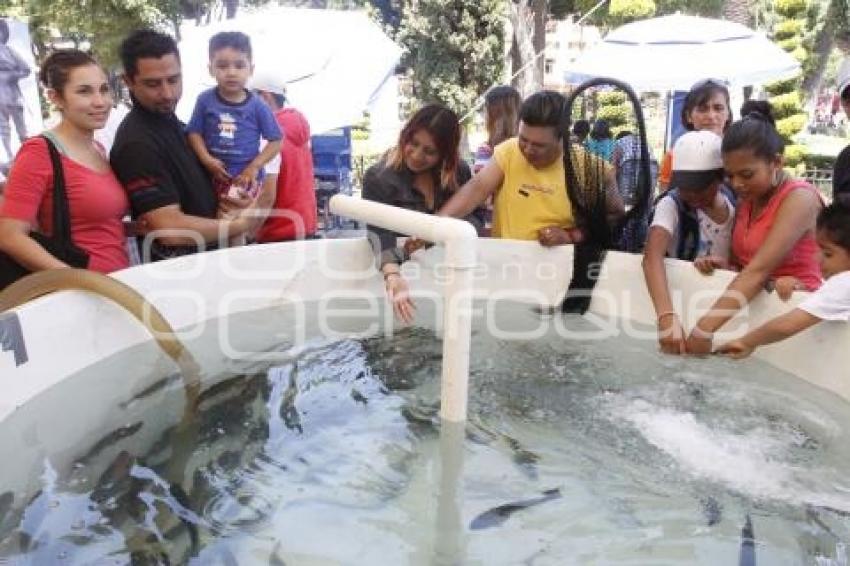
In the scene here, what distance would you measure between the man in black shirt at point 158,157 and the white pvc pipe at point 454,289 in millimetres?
940

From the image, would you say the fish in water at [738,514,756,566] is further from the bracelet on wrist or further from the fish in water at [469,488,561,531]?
the bracelet on wrist

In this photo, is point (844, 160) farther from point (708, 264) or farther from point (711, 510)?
point (711, 510)

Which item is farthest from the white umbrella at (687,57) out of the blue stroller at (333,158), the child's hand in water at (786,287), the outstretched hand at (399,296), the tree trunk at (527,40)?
the tree trunk at (527,40)

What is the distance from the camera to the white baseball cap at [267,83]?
428 cm

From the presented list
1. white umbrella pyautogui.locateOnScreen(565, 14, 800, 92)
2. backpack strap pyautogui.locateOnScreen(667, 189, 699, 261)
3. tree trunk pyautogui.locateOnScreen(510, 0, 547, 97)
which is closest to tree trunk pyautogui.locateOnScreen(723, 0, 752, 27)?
tree trunk pyautogui.locateOnScreen(510, 0, 547, 97)

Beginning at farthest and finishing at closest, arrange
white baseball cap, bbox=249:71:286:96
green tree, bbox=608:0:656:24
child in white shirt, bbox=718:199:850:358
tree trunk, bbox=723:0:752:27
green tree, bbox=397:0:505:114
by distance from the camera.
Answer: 1. green tree, bbox=397:0:505:114
2. green tree, bbox=608:0:656:24
3. tree trunk, bbox=723:0:752:27
4. white baseball cap, bbox=249:71:286:96
5. child in white shirt, bbox=718:199:850:358

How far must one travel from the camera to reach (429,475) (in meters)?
2.12

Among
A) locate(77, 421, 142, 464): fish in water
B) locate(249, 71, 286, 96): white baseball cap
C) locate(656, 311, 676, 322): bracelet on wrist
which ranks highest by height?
locate(249, 71, 286, 96): white baseball cap

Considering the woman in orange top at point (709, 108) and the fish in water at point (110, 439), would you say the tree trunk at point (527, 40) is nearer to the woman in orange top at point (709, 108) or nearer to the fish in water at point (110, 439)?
the woman in orange top at point (709, 108)

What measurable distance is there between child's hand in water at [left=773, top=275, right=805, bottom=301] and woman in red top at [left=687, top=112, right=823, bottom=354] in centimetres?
1

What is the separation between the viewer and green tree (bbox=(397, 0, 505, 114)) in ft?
51.4

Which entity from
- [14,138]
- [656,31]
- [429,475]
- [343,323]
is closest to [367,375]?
[343,323]

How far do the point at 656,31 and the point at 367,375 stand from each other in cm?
566

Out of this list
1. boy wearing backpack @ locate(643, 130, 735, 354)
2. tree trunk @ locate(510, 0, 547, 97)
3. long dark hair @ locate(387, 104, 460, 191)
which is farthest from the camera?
tree trunk @ locate(510, 0, 547, 97)
